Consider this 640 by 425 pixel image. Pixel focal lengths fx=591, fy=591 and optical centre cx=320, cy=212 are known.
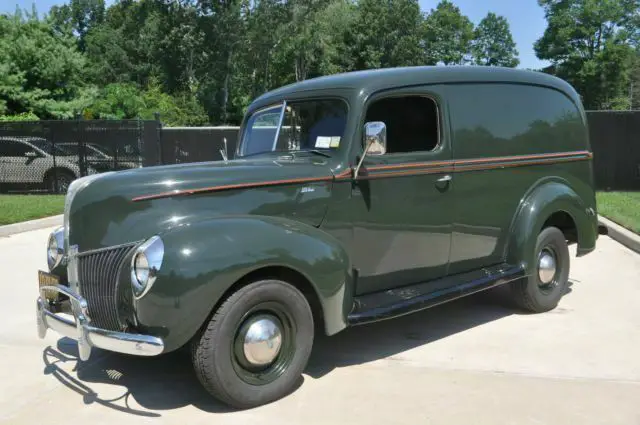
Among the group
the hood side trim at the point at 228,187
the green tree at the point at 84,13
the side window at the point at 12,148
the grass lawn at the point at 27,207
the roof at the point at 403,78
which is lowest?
the grass lawn at the point at 27,207

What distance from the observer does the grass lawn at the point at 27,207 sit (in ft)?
36.7

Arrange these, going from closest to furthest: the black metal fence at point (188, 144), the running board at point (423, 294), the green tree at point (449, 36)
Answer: the running board at point (423, 294) → the black metal fence at point (188, 144) → the green tree at point (449, 36)

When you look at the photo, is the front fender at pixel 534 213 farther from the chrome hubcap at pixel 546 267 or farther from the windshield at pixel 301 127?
the windshield at pixel 301 127

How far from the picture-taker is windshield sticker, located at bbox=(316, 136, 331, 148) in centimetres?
430

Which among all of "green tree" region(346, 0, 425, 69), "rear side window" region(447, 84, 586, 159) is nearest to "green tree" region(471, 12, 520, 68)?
"green tree" region(346, 0, 425, 69)

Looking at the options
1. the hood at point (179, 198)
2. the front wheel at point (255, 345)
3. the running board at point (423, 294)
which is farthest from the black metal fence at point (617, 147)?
the front wheel at point (255, 345)

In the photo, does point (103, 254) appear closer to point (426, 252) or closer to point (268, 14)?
point (426, 252)

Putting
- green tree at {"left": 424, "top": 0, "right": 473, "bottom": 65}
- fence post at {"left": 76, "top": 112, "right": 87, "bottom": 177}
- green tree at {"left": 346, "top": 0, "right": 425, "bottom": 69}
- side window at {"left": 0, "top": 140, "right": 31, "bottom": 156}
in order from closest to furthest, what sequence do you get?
1. side window at {"left": 0, "top": 140, "right": 31, "bottom": 156}
2. fence post at {"left": 76, "top": 112, "right": 87, "bottom": 177}
3. green tree at {"left": 346, "top": 0, "right": 425, "bottom": 69}
4. green tree at {"left": 424, "top": 0, "right": 473, "bottom": 65}

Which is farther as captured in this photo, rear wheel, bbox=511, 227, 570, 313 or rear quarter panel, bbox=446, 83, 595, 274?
rear wheel, bbox=511, 227, 570, 313

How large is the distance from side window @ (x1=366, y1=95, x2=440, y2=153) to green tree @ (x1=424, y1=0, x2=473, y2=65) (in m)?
65.2

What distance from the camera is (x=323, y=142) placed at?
14.2 ft

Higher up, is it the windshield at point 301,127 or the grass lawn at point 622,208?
the windshield at point 301,127

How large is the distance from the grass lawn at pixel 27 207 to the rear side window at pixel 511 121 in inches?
354

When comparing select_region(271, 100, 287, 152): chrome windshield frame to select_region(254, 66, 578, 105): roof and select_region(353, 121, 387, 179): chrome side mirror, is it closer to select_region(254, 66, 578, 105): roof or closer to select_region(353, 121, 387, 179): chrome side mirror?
select_region(254, 66, 578, 105): roof
